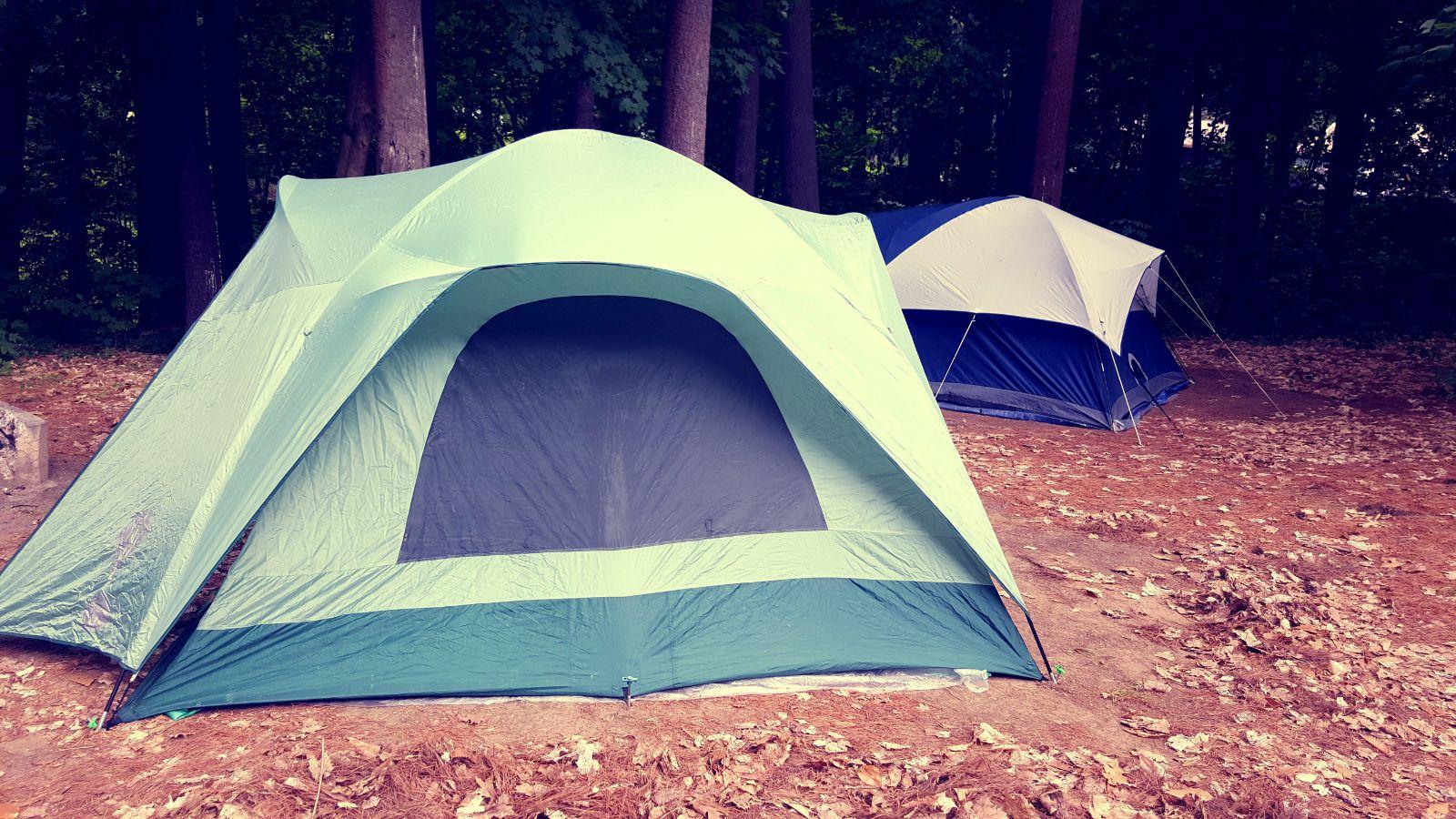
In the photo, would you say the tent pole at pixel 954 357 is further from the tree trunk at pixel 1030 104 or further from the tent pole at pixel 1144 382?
the tree trunk at pixel 1030 104

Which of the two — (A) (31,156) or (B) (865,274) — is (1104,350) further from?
(A) (31,156)

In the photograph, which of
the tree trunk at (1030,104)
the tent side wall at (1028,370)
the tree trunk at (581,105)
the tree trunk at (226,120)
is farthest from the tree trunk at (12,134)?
the tree trunk at (1030,104)

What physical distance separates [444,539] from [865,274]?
2624mm

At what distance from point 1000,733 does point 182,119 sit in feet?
34.8

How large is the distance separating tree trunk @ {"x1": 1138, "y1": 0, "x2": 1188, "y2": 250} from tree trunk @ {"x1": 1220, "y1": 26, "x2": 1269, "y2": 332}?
912 millimetres

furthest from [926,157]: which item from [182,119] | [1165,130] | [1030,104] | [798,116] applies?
[182,119]

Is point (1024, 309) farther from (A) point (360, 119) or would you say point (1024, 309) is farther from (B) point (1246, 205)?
(B) point (1246, 205)

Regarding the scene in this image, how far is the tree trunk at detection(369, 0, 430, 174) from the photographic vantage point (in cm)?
717

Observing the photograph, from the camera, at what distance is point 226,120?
471 inches

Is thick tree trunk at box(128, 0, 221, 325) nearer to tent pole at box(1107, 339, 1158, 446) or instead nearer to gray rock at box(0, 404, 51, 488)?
gray rock at box(0, 404, 51, 488)

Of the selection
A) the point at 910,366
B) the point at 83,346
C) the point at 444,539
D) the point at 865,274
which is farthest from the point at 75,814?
the point at 83,346

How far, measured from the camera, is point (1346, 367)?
12172 mm

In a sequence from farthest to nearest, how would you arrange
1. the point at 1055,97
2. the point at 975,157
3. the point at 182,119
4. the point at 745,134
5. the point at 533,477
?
the point at 975,157, the point at 745,134, the point at 1055,97, the point at 182,119, the point at 533,477

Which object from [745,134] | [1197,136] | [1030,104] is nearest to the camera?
[1030,104]
